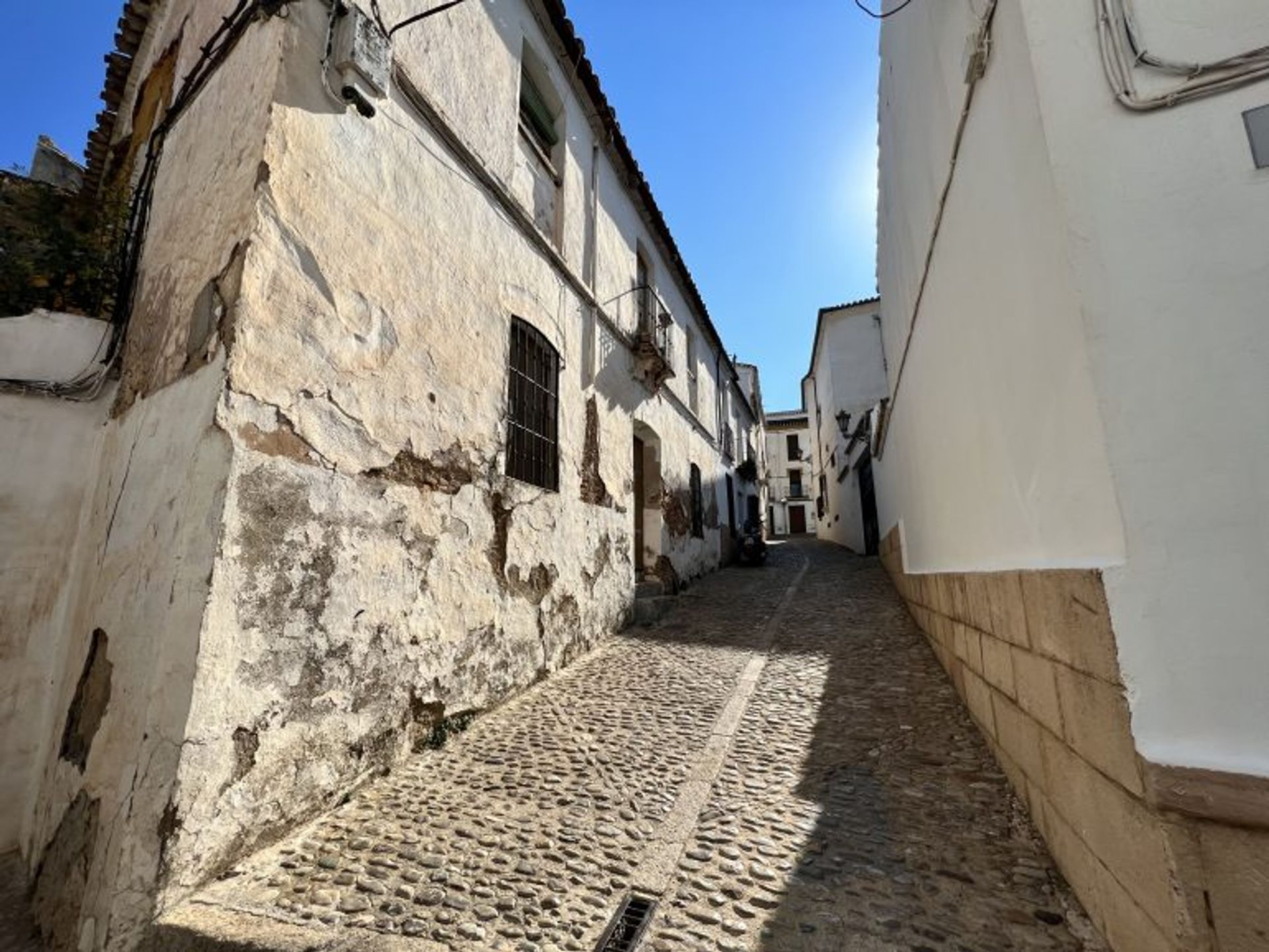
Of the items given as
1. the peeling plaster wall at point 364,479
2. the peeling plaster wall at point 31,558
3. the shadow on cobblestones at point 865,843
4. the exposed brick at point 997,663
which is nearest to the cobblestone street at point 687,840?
the shadow on cobblestones at point 865,843

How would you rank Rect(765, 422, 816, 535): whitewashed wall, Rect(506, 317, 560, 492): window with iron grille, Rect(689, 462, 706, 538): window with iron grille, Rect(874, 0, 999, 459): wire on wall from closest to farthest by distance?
Rect(874, 0, 999, 459): wire on wall < Rect(506, 317, 560, 492): window with iron grille < Rect(689, 462, 706, 538): window with iron grille < Rect(765, 422, 816, 535): whitewashed wall

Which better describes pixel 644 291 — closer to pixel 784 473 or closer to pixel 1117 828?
pixel 1117 828

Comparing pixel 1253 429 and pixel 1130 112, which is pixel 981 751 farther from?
pixel 1130 112

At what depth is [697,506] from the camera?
33.0 ft

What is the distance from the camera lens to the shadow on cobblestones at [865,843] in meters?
1.74

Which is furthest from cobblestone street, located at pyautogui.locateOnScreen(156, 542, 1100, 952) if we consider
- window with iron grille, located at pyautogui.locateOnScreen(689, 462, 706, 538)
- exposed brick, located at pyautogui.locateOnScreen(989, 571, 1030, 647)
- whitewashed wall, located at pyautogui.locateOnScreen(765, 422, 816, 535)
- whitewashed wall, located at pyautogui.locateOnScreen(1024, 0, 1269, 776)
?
whitewashed wall, located at pyautogui.locateOnScreen(765, 422, 816, 535)

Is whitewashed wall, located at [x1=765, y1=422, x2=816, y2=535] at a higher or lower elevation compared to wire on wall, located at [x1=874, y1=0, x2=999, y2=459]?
higher

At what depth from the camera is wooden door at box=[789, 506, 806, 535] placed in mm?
31906

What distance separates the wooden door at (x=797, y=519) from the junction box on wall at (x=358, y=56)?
30.9m

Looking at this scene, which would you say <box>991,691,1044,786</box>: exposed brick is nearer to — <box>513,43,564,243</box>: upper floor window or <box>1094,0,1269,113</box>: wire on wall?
<box>1094,0,1269,113</box>: wire on wall

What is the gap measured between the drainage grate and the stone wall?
4.51 feet

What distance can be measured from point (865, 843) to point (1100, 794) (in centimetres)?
95

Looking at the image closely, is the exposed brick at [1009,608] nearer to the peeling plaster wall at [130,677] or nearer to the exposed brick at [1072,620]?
the exposed brick at [1072,620]

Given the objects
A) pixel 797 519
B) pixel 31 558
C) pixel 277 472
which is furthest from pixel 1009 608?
pixel 797 519
